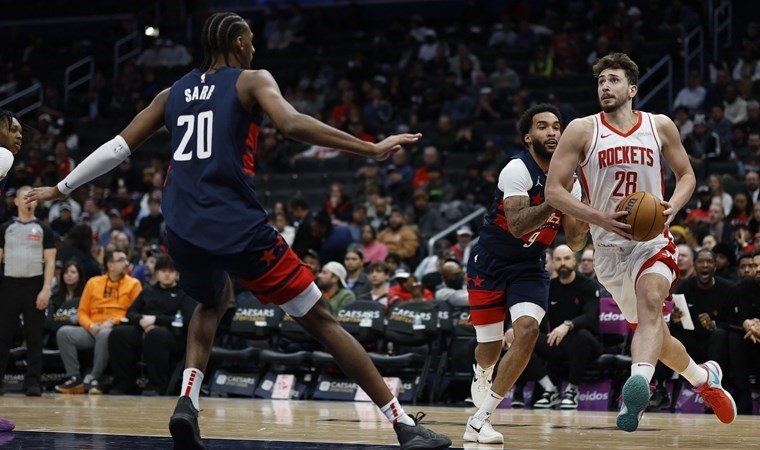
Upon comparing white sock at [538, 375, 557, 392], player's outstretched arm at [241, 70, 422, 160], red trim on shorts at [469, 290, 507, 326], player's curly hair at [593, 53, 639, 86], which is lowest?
white sock at [538, 375, 557, 392]

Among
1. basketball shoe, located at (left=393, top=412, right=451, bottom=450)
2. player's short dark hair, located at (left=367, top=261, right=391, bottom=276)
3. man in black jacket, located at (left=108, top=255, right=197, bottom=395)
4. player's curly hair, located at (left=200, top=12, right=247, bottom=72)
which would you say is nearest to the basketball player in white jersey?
basketball shoe, located at (left=393, top=412, right=451, bottom=450)

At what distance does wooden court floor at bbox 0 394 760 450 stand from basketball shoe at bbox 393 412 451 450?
2.31ft

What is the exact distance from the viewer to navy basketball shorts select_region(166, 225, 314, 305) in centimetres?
523

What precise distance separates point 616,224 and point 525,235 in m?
1.11

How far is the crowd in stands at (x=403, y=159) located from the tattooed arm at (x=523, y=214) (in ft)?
13.9

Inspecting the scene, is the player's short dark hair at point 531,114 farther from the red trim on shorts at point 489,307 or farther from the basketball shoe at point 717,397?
the basketball shoe at point 717,397

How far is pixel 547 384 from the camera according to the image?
440 inches

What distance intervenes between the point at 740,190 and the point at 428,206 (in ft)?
13.7

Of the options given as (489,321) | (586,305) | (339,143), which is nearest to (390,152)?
(339,143)

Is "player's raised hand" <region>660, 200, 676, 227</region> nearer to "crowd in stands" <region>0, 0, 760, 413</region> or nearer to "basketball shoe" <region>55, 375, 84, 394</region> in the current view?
"crowd in stands" <region>0, 0, 760, 413</region>

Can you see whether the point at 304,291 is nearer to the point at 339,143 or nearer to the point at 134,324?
the point at 339,143

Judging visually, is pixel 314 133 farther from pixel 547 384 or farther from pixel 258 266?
pixel 547 384

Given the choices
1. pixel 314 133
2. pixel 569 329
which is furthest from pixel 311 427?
pixel 569 329

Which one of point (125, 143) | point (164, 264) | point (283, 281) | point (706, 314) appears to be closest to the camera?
point (283, 281)
